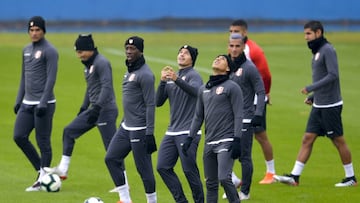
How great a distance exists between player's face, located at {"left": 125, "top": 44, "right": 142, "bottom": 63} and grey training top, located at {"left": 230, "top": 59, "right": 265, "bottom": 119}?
6.09ft

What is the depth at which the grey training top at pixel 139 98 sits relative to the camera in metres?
16.3

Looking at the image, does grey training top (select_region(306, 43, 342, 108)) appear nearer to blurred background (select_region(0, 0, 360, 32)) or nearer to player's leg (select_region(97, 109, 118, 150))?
player's leg (select_region(97, 109, 118, 150))

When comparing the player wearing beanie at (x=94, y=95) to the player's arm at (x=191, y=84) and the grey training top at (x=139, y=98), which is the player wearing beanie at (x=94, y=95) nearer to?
the grey training top at (x=139, y=98)

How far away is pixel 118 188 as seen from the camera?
17031 mm

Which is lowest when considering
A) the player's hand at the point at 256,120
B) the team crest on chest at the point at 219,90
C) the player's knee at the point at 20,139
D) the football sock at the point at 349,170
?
→ the football sock at the point at 349,170

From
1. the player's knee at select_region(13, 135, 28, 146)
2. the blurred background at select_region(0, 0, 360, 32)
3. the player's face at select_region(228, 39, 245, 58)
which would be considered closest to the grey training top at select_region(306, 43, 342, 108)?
the player's face at select_region(228, 39, 245, 58)

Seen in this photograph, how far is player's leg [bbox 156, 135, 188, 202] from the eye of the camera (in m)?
16.1

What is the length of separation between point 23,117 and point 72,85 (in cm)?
1704

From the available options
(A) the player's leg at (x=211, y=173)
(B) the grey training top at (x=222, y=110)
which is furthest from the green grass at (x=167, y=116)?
(B) the grey training top at (x=222, y=110)

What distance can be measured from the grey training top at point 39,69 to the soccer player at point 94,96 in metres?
0.60

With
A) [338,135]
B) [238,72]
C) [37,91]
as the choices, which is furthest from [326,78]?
[37,91]

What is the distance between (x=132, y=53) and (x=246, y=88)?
88.6 inches

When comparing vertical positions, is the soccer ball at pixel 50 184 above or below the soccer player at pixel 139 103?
below

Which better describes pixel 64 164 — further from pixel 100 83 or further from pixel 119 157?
pixel 119 157
